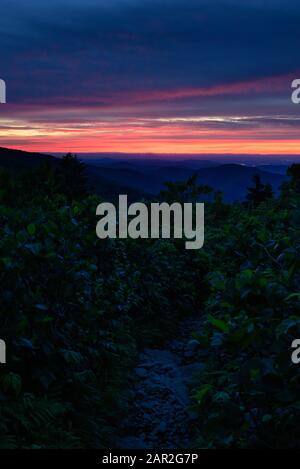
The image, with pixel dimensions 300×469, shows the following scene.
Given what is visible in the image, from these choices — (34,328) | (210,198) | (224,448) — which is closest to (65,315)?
(34,328)

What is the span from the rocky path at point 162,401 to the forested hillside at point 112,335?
6.5 inches

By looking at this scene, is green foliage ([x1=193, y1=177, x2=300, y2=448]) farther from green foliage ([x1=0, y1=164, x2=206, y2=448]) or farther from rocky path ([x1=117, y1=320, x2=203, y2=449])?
green foliage ([x1=0, y1=164, x2=206, y2=448])

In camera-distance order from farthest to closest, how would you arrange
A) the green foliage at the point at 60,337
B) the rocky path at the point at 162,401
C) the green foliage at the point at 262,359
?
the rocky path at the point at 162,401
the green foliage at the point at 60,337
the green foliage at the point at 262,359

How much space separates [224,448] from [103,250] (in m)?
4.95

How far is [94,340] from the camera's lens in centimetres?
623

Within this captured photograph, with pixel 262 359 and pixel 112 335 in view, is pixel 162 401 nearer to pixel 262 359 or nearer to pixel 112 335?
pixel 112 335

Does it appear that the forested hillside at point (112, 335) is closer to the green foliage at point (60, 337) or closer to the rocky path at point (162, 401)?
the green foliage at point (60, 337)

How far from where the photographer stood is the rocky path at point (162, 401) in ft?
18.5

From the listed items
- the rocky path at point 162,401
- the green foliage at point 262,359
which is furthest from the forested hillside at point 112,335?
the rocky path at point 162,401

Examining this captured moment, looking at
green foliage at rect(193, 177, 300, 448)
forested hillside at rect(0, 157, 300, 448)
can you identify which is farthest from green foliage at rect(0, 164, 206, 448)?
green foliage at rect(193, 177, 300, 448)

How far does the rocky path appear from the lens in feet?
18.5

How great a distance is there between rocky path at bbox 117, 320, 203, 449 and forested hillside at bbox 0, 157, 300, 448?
17 cm

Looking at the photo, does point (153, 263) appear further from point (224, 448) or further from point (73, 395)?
point (224, 448)

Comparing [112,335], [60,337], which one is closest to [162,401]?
[112,335]
